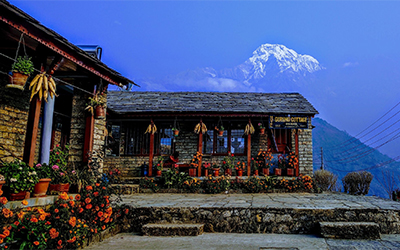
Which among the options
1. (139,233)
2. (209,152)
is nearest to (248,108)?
(209,152)

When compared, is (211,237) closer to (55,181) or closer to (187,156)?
(55,181)

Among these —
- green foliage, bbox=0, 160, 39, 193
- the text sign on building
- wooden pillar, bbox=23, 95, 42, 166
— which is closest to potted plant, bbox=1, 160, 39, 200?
green foliage, bbox=0, 160, 39, 193

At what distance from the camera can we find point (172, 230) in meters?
4.88

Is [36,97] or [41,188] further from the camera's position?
[36,97]

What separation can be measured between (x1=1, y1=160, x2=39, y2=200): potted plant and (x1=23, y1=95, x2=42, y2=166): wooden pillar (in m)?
0.75

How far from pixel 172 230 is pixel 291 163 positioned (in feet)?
25.4

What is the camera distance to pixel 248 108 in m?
11.8

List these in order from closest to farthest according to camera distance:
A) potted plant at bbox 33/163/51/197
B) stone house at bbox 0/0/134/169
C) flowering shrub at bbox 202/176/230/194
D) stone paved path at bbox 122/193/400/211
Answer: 1. potted plant at bbox 33/163/51/197
2. stone house at bbox 0/0/134/169
3. stone paved path at bbox 122/193/400/211
4. flowering shrub at bbox 202/176/230/194

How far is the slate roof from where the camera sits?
11391mm

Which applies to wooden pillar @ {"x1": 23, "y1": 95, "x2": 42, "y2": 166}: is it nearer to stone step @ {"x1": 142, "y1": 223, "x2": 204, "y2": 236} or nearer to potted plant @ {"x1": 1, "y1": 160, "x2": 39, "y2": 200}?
potted plant @ {"x1": 1, "y1": 160, "x2": 39, "y2": 200}

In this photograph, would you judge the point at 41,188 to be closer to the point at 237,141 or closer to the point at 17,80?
the point at 17,80

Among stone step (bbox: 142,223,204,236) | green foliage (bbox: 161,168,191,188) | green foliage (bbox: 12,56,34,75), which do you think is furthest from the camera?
green foliage (bbox: 161,168,191,188)

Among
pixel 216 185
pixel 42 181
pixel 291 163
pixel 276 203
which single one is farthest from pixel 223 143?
pixel 42 181

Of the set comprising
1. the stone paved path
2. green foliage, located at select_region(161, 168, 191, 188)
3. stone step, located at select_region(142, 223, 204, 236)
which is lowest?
stone step, located at select_region(142, 223, 204, 236)
